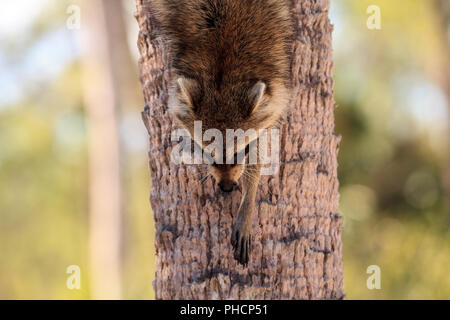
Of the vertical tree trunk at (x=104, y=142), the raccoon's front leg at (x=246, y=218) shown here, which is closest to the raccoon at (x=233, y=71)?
the raccoon's front leg at (x=246, y=218)

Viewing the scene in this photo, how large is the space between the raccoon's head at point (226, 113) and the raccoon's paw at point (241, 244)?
0.28m

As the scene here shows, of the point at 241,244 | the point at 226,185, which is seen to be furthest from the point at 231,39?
the point at 241,244

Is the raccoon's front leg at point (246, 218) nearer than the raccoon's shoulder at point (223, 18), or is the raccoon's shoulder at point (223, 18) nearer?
the raccoon's front leg at point (246, 218)

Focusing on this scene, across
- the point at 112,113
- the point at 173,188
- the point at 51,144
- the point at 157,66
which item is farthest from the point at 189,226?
the point at 51,144

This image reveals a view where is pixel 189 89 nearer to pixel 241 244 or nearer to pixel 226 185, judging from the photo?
pixel 226 185

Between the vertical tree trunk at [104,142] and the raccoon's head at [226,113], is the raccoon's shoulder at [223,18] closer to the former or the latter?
the raccoon's head at [226,113]

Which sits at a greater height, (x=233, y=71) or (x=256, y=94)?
(x=233, y=71)

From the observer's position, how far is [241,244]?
3486 millimetres

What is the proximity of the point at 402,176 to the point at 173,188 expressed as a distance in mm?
11093

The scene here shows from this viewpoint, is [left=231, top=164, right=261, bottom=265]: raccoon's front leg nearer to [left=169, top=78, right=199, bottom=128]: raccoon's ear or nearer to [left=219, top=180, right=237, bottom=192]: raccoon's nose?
[left=219, top=180, right=237, bottom=192]: raccoon's nose

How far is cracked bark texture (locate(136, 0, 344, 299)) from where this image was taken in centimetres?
351

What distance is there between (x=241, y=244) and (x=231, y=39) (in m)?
1.36

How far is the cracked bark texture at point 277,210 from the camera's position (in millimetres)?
3514

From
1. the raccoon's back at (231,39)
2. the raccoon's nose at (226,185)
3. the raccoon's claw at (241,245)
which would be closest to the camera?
the raccoon's claw at (241,245)
